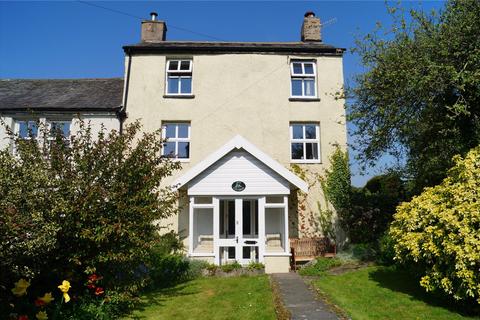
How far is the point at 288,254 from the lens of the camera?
46.7 feet

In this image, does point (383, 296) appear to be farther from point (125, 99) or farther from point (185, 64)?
point (125, 99)

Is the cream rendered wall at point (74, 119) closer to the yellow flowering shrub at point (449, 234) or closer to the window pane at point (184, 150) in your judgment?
the window pane at point (184, 150)

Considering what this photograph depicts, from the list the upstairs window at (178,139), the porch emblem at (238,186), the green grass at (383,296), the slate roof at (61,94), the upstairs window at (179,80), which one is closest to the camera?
the green grass at (383,296)

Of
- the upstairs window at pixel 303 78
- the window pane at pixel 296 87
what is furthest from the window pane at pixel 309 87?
the window pane at pixel 296 87

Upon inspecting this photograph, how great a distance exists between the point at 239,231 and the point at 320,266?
343 cm

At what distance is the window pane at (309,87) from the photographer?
18.7 meters

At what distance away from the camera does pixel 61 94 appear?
19.1 meters

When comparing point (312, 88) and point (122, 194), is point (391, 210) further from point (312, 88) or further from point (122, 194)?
point (122, 194)

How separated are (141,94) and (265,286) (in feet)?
37.9

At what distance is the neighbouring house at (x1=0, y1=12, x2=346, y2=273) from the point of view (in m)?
17.3

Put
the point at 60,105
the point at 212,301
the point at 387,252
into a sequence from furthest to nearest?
1. the point at 60,105
2. the point at 387,252
3. the point at 212,301

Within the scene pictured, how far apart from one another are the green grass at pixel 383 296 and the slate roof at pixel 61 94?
12.7 m

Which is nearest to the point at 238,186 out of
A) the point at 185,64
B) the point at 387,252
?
the point at 387,252

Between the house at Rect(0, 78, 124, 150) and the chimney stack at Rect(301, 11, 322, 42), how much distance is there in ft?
34.8
